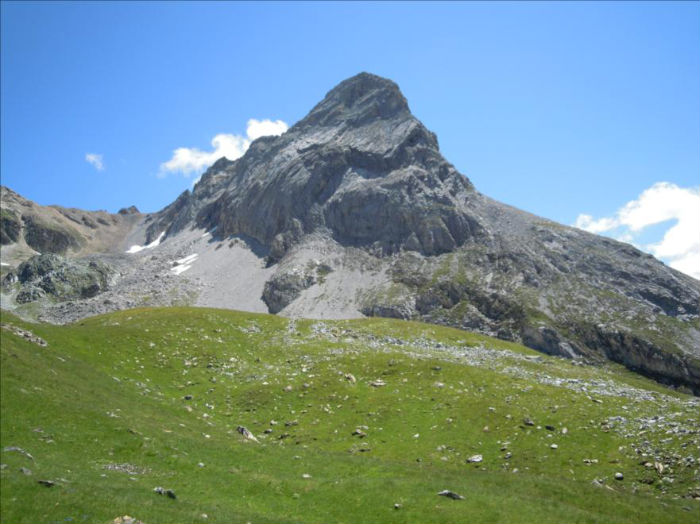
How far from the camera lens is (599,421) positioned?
127 ft

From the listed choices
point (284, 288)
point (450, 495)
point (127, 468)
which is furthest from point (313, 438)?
point (284, 288)

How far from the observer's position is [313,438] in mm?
40344

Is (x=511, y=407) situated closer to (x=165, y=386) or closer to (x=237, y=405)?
(x=237, y=405)

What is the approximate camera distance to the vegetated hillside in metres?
25.0

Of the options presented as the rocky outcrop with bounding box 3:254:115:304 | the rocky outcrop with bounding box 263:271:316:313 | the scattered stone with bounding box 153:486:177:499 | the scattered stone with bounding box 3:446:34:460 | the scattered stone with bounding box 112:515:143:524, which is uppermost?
the rocky outcrop with bounding box 263:271:316:313

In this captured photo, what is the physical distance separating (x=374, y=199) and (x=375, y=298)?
57.0 meters

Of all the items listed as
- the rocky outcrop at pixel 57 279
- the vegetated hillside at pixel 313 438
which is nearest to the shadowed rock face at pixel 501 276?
the vegetated hillside at pixel 313 438

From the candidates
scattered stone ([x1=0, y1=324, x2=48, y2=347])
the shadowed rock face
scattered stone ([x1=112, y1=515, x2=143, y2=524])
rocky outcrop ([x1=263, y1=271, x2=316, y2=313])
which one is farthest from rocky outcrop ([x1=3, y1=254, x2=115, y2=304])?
scattered stone ([x1=112, y1=515, x2=143, y2=524])

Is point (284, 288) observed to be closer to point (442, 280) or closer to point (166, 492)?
point (442, 280)

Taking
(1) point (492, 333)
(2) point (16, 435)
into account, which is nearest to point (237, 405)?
(2) point (16, 435)

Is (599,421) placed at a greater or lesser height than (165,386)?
greater

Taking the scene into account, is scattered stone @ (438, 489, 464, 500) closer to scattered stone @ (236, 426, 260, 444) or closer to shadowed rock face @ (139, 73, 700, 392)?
scattered stone @ (236, 426, 260, 444)

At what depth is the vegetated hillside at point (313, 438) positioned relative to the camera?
25.0m

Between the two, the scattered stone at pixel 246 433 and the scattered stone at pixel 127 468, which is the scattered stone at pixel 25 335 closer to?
the scattered stone at pixel 246 433
